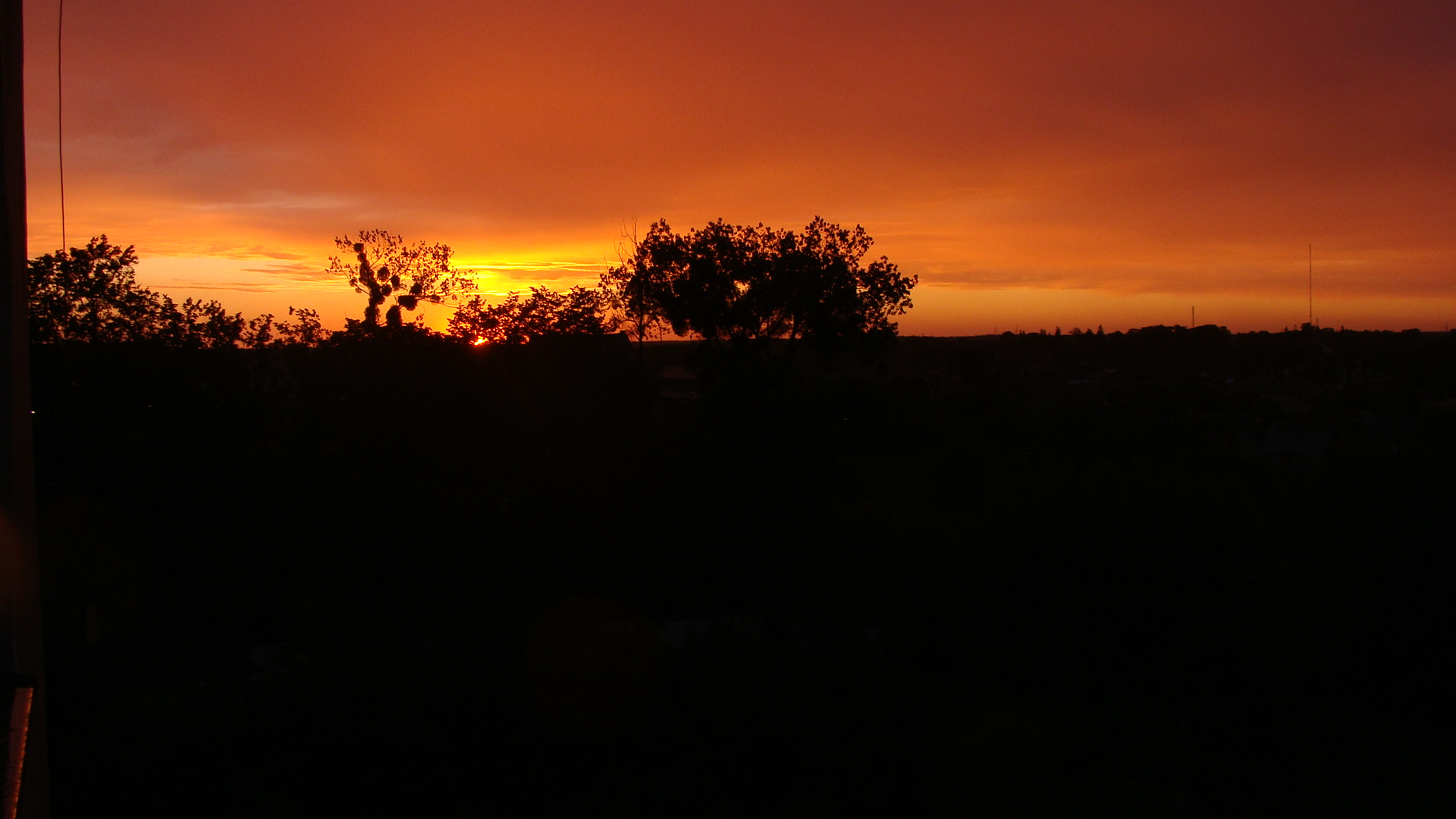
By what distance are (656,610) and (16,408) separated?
51.7 feet

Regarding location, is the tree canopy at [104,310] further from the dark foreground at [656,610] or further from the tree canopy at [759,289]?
the tree canopy at [759,289]

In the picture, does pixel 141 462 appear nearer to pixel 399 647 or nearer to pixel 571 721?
pixel 399 647

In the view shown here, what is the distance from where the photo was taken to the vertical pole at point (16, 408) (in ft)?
10.4

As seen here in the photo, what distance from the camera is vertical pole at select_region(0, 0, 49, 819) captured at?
3172mm

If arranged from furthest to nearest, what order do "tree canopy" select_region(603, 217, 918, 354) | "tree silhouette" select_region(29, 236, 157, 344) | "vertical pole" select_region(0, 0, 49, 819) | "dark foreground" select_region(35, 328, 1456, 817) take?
1. "tree canopy" select_region(603, 217, 918, 354)
2. "tree silhouette" select_region(29, 236, 157, 344)
3. "dark foreground" select_region(35, 328, 1456, 817)
4. "vertical pole" select_region(0, 0, 49, 819)

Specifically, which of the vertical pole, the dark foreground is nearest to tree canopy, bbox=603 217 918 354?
the dark foreground

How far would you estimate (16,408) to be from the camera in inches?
138

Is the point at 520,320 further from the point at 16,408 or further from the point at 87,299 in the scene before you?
the point at 16,408

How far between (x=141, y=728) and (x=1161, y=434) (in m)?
42.2

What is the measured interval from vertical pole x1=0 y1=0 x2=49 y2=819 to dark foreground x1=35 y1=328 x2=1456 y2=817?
13.8 feet

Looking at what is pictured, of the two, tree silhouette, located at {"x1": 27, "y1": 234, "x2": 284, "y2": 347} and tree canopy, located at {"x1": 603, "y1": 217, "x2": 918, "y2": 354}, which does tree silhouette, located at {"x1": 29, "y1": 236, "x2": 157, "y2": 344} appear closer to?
tree silhouette, located at {"x1": 27, "y1": 234, "x2": 284, "y2": 347}

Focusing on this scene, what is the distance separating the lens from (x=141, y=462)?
18.3 m

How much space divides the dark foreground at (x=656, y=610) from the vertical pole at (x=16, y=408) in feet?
13.8

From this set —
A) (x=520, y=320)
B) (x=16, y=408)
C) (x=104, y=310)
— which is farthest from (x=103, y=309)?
(x=16, y=408)
